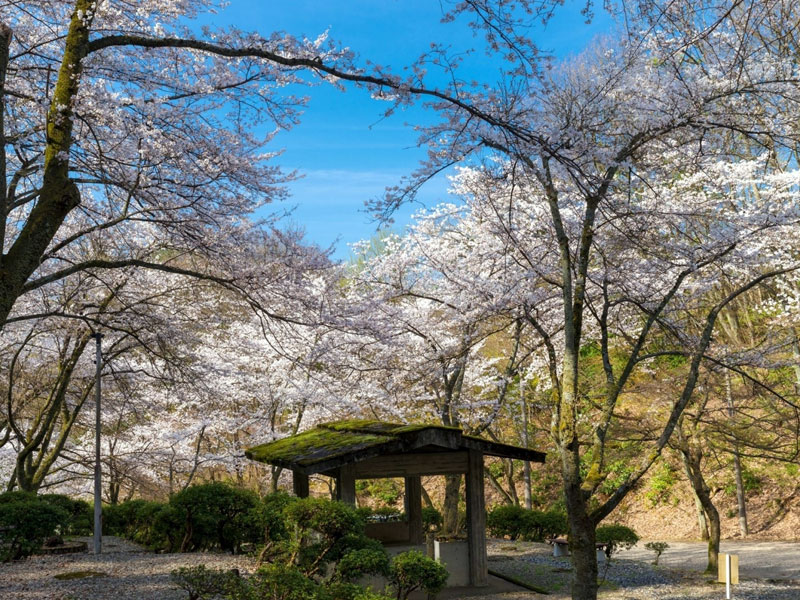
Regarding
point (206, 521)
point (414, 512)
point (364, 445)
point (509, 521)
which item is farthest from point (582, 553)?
point (509, 521)

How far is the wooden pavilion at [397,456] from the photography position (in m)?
8.44

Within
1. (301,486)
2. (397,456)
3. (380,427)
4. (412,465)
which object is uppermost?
(380,427)

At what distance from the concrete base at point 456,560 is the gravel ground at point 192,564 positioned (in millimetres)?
652

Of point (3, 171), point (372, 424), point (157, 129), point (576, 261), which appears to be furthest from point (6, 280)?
point (372, 424)

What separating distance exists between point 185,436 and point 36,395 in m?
4.99

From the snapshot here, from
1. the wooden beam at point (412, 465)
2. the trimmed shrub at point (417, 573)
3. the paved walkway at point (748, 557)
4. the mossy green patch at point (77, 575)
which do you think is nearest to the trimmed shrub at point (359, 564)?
the trimmed shrub at point (417, 573)

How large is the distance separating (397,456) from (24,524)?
214 inches

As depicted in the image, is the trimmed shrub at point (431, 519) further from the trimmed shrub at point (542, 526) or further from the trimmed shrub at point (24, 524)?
the trimmed shrub at point (24, 524)

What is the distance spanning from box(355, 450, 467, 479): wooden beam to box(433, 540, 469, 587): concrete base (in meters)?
0.96

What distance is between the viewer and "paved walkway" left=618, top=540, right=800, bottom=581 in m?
11.4

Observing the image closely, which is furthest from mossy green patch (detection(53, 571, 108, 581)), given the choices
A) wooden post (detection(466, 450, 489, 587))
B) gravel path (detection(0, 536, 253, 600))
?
wooden post (detection(466, 450, 489, 587))

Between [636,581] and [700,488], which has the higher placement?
[700,488]

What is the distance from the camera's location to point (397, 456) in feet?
30.0

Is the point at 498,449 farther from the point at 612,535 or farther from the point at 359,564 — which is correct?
the point at 359,564
